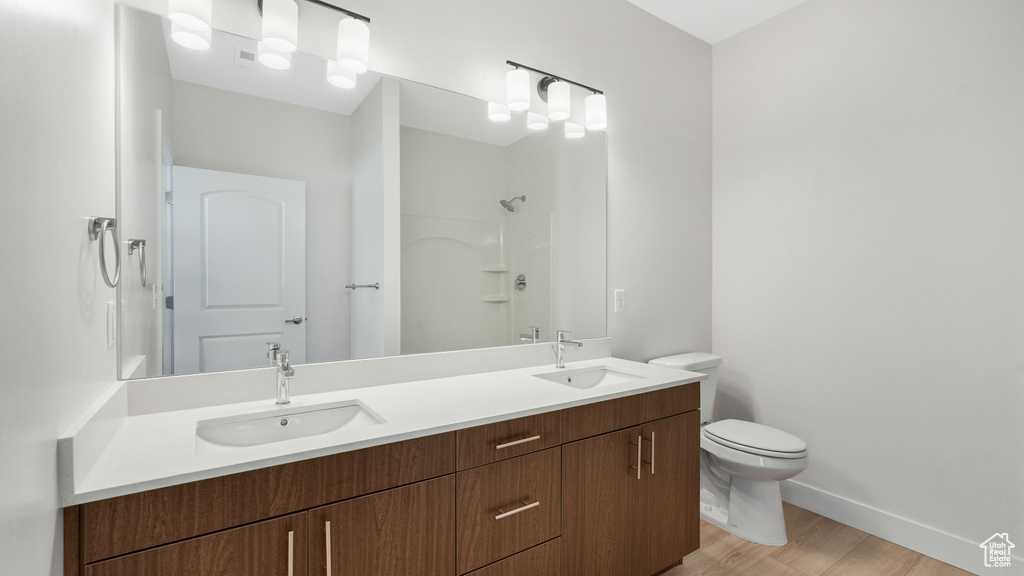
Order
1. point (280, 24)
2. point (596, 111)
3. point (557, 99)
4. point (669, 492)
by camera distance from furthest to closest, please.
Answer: point (596, 111) < point (557, 99) < point (669, 492) < point (280, 24)

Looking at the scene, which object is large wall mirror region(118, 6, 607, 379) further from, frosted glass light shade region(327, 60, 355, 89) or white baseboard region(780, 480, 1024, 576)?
white baseboard region(780, 480, 1024, 576)

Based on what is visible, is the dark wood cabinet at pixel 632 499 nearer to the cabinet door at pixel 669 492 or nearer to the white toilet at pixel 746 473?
the cabinet door at pixel 669 492

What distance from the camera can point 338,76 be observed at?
152 centimetres

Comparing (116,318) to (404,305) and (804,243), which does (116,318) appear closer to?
(404,305)

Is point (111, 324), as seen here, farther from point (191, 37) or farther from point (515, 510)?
point (515, 510)

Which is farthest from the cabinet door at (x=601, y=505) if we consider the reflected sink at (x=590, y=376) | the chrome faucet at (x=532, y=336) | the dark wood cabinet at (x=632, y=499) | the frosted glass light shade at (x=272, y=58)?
the frosted glass light shade at (x=272, y=58)

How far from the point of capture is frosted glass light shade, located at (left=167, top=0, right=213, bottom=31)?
123cm

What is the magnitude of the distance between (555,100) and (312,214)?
114 cm

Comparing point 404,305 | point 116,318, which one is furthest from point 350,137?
point 116,318

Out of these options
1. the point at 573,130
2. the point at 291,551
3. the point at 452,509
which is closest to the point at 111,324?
the point at 291,551

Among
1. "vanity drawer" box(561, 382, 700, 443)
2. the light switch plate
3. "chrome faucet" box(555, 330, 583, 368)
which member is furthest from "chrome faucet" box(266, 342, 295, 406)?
"chrome faucet" box(555, 330, 583, 368)

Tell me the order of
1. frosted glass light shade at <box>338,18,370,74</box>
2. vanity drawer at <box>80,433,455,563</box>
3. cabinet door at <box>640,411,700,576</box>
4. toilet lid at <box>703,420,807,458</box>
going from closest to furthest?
1. vanity drawer at <box>80,433,455,563</box>
2. frosted glass light shade at <box>338,18,370,74</box>
3. cabinet door at <box>640,411,700,576</box>
4. toilet lid at <box>703,420,807,458</box>

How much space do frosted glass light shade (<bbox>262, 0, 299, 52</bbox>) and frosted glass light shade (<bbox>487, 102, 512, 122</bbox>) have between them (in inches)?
29.6

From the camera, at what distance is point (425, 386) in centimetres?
155
